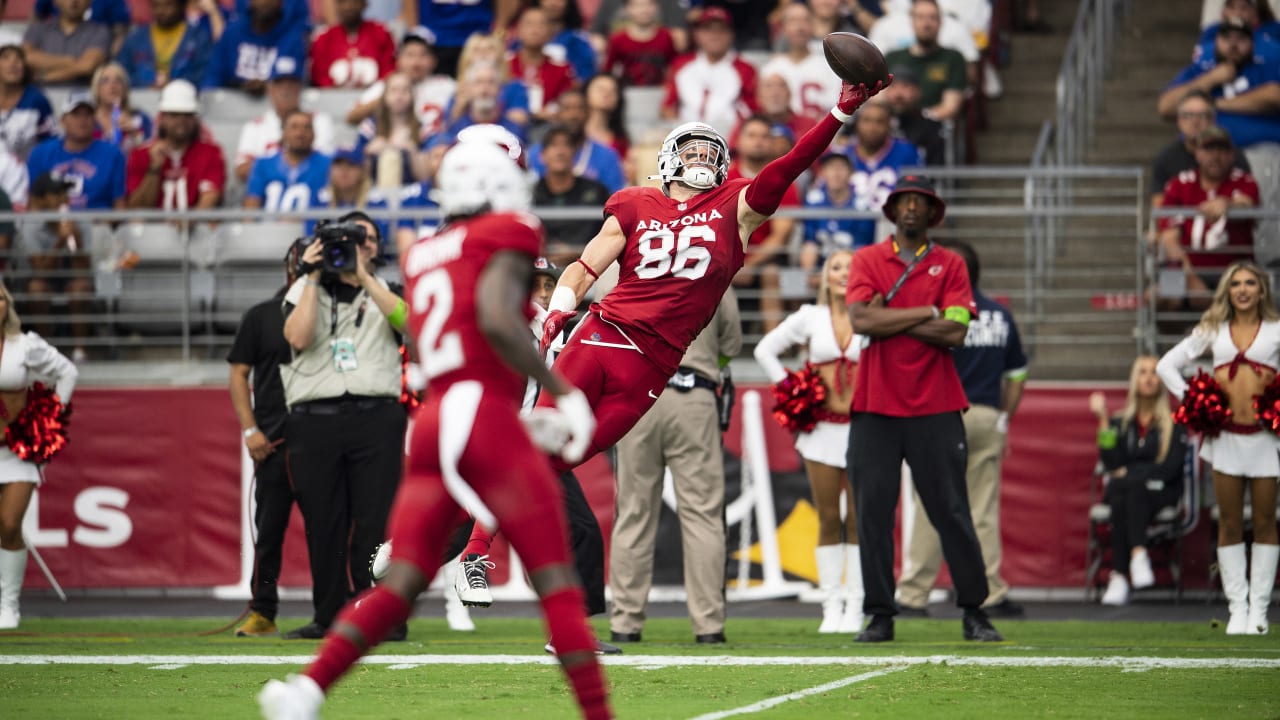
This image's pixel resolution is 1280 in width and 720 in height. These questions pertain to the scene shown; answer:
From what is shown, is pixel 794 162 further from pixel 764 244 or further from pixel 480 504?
pixel 764 244

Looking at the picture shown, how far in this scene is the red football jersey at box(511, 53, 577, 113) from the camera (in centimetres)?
1683

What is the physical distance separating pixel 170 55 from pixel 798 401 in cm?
902

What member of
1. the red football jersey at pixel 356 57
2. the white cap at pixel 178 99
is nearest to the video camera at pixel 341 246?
the white cap at pixel 178 99

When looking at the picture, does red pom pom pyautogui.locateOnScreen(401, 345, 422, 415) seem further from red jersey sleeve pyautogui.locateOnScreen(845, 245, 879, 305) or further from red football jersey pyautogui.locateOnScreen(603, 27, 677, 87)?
red football jersey pyautogui.locateOnScreen(603, 27, 677, 87)

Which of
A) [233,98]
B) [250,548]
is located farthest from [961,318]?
[233,98]

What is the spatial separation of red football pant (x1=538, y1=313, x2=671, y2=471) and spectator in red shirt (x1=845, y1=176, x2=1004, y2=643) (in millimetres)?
2103

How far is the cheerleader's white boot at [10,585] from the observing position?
11516 mm

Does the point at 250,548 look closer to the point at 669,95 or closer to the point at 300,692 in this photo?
the point at 669,95

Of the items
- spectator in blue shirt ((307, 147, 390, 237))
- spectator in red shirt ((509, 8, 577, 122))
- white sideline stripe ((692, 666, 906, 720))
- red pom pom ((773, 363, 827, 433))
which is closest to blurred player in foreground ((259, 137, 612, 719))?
white sideline stripe ((692, 666, 906, 720))

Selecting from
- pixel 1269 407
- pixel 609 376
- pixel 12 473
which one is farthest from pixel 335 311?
pixel 1269 407

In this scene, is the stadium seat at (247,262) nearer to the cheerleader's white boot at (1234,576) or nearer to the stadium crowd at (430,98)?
the stadium crowd at (430,98)

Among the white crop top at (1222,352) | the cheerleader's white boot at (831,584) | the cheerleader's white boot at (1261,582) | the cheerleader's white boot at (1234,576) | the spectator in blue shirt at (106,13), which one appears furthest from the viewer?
the spectator in blue shirt at (106,13)

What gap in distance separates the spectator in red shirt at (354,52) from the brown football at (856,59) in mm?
10031

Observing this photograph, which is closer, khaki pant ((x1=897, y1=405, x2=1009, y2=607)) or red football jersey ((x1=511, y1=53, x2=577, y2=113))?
khaki pant ((x1=897, y1=405, x2=1009, y2=607))
